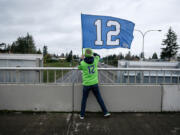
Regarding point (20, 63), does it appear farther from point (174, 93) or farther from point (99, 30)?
point (174, 93)

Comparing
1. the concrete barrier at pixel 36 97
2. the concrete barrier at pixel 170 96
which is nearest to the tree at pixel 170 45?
the concrete barrier at pixel 170 96

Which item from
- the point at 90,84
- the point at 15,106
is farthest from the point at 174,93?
the point at 15,106

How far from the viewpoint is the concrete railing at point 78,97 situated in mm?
3592

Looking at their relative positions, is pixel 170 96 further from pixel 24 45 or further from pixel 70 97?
pixel 24 45

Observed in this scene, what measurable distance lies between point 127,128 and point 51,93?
2.32m

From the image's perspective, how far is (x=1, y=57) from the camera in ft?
29.0

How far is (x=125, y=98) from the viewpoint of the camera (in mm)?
3645

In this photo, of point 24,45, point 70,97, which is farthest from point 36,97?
point 24,45

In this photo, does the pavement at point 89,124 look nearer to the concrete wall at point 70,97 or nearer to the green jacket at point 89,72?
the concrete wall at point 70,97

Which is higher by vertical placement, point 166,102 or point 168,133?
point 166,102

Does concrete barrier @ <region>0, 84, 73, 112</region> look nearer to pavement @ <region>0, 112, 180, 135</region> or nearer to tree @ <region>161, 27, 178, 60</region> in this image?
pavement @ <region>0, 112, 180, 135</region>

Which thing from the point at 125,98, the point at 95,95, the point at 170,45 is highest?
the point at 170,45

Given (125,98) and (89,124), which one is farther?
(125,98)

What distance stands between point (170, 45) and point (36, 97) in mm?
70814
